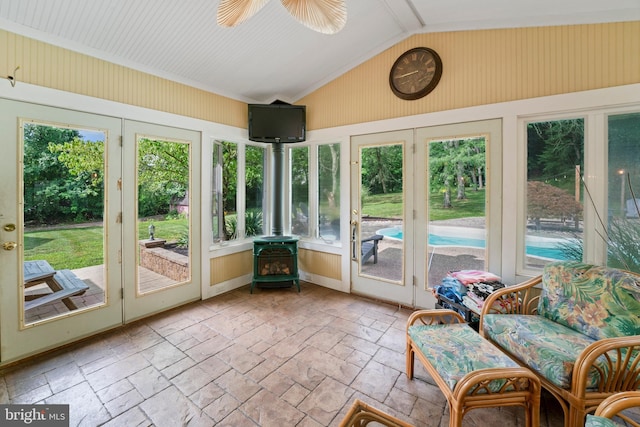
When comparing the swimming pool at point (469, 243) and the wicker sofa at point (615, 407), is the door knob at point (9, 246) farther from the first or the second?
the wicker sofa at point (615, 407)

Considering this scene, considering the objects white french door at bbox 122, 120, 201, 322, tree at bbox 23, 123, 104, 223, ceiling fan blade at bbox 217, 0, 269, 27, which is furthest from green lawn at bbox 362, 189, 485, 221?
tree at bbox 23, 123, 104, 223

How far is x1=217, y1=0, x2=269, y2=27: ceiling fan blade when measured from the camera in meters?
1.64

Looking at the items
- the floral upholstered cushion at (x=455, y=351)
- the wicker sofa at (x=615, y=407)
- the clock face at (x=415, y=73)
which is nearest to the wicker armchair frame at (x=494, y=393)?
the floral upholstered cushion at (x=455, y=351)

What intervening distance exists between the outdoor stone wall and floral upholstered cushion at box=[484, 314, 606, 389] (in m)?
3.28

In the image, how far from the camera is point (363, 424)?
3.95ft

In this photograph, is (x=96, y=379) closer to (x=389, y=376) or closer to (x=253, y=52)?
(x=389, y=376)

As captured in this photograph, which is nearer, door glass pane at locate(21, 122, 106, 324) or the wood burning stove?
door glass pane at locate(21, 122, 106, 324)

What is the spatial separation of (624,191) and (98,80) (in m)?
4.88

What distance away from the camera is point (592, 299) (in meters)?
1.82

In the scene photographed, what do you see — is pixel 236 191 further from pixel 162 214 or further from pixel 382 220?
pixel 382 220

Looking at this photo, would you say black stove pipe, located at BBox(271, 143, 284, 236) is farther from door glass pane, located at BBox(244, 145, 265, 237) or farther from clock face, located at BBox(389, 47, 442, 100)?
clock face, located at BBox(389, 47, 442, 100)

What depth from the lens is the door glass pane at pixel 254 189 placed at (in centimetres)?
412

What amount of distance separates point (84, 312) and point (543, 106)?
4757 mm

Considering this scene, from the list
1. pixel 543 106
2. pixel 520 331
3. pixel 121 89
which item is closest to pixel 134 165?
pixel 121 89
